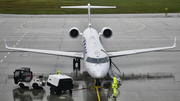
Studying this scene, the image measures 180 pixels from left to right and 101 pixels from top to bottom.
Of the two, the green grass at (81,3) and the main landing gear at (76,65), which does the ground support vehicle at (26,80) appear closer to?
the main landing gear at (76,65)

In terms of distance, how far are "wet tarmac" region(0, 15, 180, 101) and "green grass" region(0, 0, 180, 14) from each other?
12938 mm

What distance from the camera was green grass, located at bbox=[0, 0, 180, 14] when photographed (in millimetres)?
75938

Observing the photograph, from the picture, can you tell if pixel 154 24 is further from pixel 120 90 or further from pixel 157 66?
pixel 120 90

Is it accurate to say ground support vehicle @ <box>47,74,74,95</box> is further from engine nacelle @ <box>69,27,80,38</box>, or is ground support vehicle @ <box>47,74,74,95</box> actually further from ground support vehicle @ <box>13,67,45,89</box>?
engine nacelle @ <box>69,27,80,38</box>

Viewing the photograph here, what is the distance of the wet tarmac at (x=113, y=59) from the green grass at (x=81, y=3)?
1294cm

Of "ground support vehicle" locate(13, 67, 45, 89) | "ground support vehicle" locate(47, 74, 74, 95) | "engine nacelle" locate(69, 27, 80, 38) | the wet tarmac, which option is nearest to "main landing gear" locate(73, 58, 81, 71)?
the wet tarmac

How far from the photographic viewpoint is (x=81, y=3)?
8631 centimetres

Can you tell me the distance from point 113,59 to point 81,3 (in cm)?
5408

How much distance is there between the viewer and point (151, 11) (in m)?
76.4

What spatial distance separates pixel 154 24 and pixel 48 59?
29.4 meters

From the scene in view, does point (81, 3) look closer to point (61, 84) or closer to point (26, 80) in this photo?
point (26, 80)

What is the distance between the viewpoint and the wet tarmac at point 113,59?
2370cm

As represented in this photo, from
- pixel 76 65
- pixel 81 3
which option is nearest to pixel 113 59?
pixel 76 65

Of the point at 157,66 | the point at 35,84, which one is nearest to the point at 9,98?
the point at 35,84
